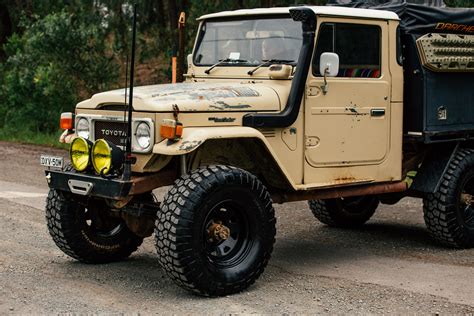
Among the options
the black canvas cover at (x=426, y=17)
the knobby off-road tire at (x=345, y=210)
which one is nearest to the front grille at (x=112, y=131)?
the black canvas cover at (x=426, y=17)

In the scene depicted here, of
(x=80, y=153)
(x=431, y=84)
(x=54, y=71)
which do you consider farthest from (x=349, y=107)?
(x=54, y=71)

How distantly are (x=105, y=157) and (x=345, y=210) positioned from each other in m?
3.66

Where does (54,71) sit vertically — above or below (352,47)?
below

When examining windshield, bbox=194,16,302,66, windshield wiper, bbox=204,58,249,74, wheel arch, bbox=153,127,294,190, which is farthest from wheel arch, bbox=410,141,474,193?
windshield wiper, bbox=204,58,249,74

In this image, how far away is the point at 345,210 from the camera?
29.7 ft

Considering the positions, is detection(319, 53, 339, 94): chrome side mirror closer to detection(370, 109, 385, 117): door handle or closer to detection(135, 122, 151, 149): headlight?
detection(370, 109, 385, 117): door handle

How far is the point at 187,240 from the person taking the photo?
19.2ft

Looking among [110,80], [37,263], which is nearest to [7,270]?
[37,263]

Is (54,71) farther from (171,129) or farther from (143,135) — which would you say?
(171,129)

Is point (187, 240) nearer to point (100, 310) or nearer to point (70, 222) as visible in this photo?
point (100, 310)

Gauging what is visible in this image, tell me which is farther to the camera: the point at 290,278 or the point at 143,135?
the point at 290,278

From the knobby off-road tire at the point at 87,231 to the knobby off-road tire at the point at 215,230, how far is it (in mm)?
1221

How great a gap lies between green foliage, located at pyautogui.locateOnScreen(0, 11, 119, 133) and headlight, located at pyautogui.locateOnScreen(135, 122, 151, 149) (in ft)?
36.1

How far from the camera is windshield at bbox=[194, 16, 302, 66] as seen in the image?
7.07 meters
